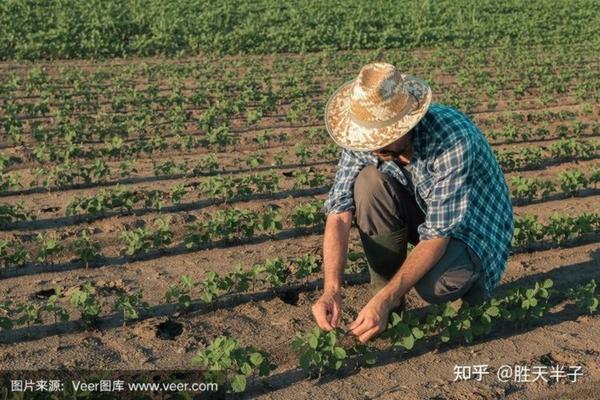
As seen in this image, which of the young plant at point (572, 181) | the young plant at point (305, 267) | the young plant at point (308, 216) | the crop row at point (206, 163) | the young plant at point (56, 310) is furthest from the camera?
the crop row at point (206, 163)

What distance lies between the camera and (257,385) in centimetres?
430

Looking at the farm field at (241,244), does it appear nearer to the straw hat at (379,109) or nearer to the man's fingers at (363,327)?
the man's fingers at (363,327)

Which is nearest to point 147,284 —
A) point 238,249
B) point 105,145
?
point 238,249

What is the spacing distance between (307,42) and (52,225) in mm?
10302

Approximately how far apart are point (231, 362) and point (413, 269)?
1.03m

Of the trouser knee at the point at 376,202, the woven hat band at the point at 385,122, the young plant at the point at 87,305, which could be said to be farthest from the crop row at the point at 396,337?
the woven hat band at the point at 385,122

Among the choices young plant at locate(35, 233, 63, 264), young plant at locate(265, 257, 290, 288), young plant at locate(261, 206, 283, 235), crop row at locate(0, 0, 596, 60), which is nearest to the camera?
young plant at locate(265, 257, 290, 288)

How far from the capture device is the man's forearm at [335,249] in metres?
4.25

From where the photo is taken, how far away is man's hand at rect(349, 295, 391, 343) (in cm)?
390

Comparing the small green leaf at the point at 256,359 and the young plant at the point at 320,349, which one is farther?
the young plant at the point at 320,349

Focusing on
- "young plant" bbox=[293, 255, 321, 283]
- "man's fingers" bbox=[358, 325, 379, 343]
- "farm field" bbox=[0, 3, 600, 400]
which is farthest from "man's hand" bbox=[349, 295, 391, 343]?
"young plant" bbox=[293, 255, 321, 283]

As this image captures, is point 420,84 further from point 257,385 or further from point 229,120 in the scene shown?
point 229,120

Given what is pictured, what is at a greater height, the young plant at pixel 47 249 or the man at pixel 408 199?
the man at pixel 408 199

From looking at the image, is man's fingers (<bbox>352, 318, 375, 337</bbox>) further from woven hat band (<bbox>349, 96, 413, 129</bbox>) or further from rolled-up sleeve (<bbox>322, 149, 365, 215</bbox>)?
woven hat band (<bbox>349, 96, 413, 129</bbox>)
